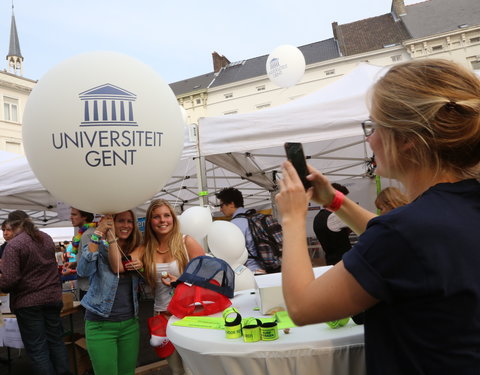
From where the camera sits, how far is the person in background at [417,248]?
662mm

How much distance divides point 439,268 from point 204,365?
912 mm

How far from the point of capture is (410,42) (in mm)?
21984

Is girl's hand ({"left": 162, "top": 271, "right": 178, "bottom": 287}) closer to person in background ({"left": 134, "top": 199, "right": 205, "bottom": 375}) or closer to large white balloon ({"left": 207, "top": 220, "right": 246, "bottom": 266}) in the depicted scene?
person in background ({"left": 134, "top": 199, "right": 205, "bottom": 375})

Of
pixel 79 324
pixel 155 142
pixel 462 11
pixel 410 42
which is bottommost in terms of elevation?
pixel 79 324

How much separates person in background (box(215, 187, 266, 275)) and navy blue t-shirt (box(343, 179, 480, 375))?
2.35 meters

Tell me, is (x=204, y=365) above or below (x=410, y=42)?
below

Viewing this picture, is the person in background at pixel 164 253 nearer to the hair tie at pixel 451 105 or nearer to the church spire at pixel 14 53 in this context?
the hair tie at pixel 451 105

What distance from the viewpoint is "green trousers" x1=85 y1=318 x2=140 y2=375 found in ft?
7.07

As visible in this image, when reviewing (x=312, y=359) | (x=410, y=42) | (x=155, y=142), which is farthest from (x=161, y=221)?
(x=410, y=42)

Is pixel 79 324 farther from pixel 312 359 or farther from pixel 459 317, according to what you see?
pixel 459 317

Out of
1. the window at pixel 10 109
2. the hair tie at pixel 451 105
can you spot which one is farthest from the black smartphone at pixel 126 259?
the window at pixel 10 109

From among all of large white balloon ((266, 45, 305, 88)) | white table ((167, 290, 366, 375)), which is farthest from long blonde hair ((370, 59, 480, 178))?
large white balloon ((266, 45, 305, 88))

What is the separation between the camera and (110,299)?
216 cm

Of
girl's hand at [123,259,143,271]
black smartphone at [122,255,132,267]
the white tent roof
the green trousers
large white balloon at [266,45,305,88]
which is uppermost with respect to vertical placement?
large white balloon at [266,45,305,88]
